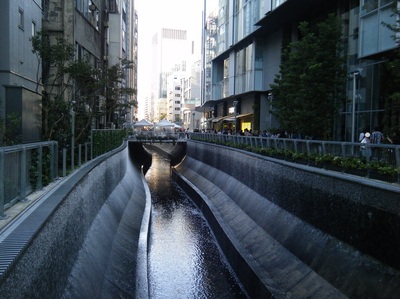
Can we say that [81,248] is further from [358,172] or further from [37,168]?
[358,172]

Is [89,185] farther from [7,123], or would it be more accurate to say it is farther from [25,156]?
[25,156]

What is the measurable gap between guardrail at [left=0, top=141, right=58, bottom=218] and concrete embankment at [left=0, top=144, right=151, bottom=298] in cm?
42

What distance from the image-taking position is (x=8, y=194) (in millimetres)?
6379

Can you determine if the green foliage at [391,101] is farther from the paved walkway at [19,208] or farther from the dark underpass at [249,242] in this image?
the paved walkway at [19,208]

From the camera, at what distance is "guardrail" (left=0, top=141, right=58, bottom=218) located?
19.8ft

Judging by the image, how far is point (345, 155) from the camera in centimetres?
1145

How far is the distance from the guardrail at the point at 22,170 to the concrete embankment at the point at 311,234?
218 inches

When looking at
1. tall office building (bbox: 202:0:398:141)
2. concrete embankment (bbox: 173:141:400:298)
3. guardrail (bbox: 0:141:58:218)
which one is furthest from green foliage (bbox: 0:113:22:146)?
tall office building (bbox: 202:0:398:141)

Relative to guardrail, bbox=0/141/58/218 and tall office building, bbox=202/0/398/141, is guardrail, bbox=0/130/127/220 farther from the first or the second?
tall office building, bbox=202/0/398/141

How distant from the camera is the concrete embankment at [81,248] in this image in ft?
15.8

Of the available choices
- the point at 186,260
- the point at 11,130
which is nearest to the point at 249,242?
the point at 186,260

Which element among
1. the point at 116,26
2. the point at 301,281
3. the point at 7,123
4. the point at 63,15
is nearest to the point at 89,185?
the point at 7,123

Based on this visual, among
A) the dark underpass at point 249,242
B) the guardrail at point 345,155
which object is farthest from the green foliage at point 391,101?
the dark underpass at point 249,242

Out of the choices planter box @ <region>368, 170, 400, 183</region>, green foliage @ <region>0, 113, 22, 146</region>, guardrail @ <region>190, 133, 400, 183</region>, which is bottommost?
planter box @ <region>368, 170, 400, 183</region>
